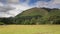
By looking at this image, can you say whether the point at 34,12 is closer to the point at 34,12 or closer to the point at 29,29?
the point at 34,12

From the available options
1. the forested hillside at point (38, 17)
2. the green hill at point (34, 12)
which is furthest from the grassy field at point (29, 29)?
the green hill at point (34, 12)

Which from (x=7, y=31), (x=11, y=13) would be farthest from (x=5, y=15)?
(x=7, y=31)

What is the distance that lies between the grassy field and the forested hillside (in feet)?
0.21

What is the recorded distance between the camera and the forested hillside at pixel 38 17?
227cm

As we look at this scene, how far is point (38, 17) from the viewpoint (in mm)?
2285

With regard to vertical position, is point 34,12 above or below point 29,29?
above

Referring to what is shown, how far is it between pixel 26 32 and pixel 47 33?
0.33 metres

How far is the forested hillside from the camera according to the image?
2271mm

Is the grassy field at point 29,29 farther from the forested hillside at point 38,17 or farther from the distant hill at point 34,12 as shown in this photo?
the distant hill at point 34,12

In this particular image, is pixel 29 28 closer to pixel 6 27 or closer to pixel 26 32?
pixel 26 32

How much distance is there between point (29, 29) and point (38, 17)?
0.24m

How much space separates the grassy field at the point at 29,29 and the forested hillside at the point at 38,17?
0.07m

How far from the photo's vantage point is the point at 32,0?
2.32 metres

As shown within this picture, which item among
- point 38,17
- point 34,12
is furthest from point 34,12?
point 38,17
